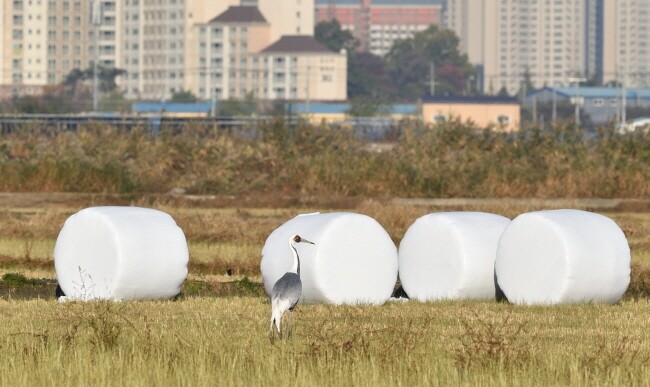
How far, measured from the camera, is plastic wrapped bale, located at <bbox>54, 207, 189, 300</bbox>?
69.4 feet

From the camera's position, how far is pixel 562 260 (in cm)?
2091

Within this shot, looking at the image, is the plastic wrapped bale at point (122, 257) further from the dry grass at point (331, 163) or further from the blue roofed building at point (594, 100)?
the blue roofed building at point (594, 100)

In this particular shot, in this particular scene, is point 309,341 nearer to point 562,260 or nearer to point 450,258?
point 562,260

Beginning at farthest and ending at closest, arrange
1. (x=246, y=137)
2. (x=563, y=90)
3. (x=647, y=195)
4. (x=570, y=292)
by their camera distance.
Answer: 1. (x=563, y=90)
2. (x=246, y=137)
3. (x=647, y=195)
4. (x=570, y=292)

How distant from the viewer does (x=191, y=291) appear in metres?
23.2

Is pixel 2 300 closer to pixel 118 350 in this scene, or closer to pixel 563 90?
pixel 118 350

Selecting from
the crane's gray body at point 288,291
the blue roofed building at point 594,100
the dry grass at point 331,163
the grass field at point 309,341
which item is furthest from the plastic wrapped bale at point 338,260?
the blue roofed building at point 594,100

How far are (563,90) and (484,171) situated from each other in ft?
492

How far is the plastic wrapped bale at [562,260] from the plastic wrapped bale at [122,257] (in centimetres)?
418

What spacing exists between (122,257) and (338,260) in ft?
8.86

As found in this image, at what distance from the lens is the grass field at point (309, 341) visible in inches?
562

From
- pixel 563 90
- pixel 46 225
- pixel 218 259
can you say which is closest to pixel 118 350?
pixel 218 259

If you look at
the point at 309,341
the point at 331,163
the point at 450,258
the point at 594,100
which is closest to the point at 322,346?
the point at 309,341

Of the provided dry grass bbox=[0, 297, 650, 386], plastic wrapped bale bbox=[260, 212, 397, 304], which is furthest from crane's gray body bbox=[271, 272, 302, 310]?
plastic wrapped bale bbox=[260, 212, 397, 304]
